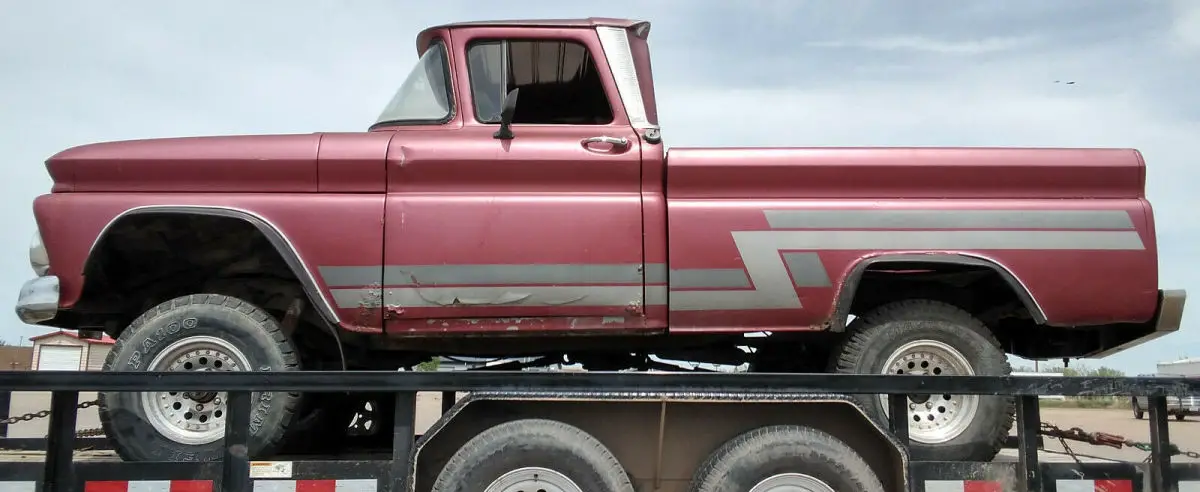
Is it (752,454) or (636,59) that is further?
(636,59)

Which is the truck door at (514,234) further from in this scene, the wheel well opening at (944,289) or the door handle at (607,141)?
the wheel well opening at (944,289)

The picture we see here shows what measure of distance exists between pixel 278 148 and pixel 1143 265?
13.6 ft

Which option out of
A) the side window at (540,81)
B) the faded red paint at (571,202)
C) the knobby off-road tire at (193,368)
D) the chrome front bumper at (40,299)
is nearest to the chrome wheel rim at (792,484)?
the faded red paint at (571,202)

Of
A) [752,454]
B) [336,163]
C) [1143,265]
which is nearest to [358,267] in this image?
[336,163]

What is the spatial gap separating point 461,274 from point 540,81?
48.1 inches

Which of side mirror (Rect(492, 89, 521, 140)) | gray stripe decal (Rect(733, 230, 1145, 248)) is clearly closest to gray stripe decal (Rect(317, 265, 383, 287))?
side mirror (Rect(492, 89, 521, 140))

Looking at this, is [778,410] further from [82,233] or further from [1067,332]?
[82,233]

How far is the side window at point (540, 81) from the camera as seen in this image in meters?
4.42

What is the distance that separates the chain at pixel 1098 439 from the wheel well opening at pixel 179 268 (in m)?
3.74

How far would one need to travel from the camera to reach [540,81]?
4543 millimetres

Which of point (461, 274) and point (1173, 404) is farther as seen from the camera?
point (1173, 404)

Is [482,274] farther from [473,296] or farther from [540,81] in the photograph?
[540,81]

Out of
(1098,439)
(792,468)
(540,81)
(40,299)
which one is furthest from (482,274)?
(1098,439)

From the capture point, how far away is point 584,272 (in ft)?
13.0
